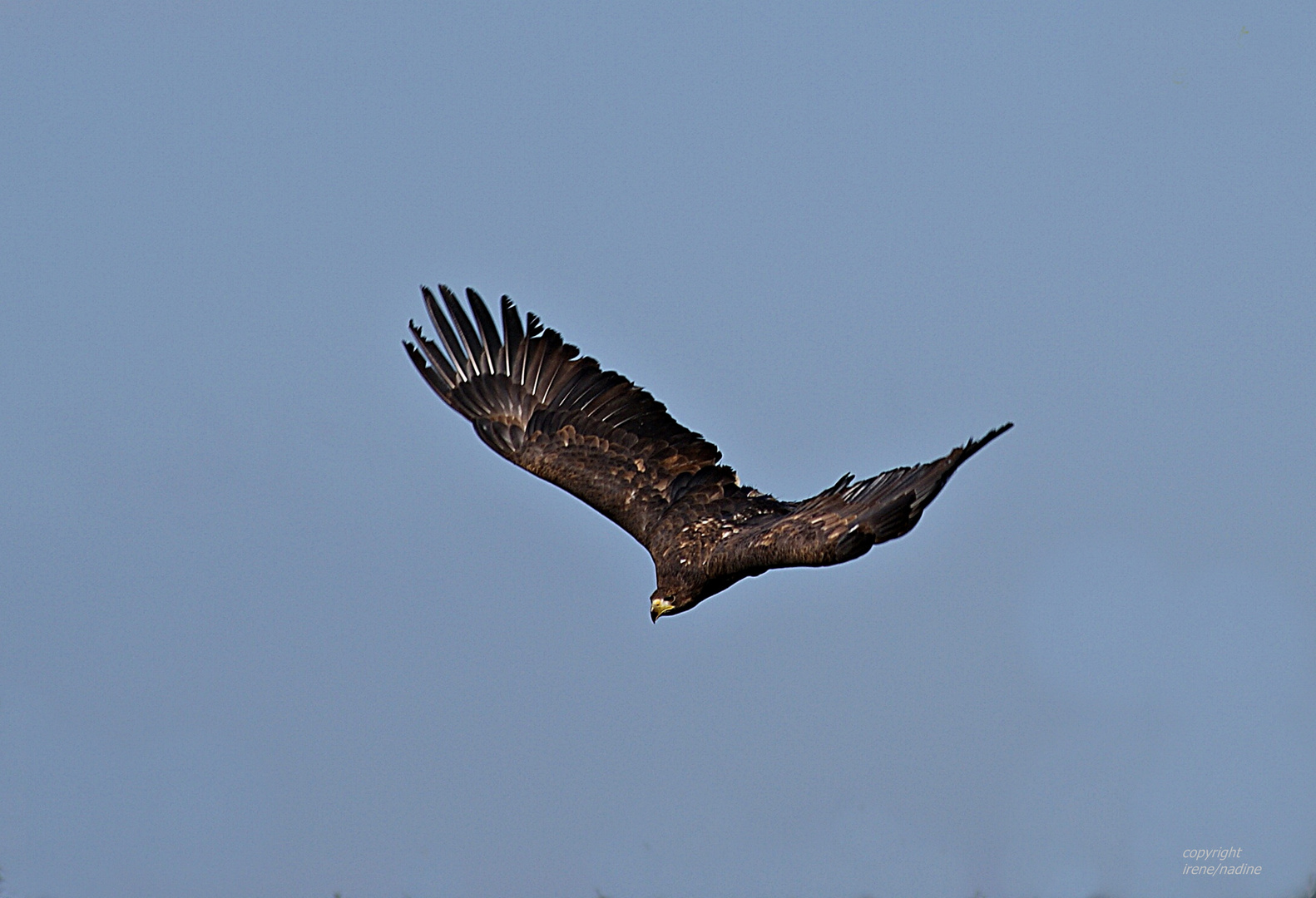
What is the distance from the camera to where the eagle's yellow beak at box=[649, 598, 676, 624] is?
18.1 m

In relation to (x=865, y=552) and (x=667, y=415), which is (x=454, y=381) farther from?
(x=865, y=552)

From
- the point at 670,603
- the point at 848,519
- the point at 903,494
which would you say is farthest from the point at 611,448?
the point at 903,494

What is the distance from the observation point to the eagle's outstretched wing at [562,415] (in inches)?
761

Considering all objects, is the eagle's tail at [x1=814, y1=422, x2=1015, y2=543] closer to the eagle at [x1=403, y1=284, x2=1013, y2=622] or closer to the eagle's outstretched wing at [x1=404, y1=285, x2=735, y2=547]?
the eagle at [x1=403, y1=284, x2=1013, y2=622]

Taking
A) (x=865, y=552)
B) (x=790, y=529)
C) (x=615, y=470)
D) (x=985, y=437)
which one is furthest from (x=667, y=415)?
(x=985, y=437)

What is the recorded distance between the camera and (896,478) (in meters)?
15.2

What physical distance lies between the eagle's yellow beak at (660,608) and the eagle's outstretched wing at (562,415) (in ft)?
3.42

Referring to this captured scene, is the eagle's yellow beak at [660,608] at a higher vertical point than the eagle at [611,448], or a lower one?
lower

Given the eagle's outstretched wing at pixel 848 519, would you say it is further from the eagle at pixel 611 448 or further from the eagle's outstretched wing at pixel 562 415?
the eagle's outstretched wing at pixel 562 415

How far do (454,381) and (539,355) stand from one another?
105 cm

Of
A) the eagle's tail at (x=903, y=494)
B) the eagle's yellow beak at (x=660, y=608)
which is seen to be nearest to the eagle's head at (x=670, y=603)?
the eagle's yellow beak at (x=660, y=608)

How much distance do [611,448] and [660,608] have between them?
7.61 feet

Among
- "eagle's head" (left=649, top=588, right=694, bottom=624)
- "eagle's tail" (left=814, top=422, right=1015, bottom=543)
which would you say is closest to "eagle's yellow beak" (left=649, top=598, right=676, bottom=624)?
"eagle's head" (left=649, top=588, right=694, bottom=624)

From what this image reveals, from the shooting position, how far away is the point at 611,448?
64.6 feet
